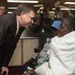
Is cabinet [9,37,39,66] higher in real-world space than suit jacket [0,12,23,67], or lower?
lower

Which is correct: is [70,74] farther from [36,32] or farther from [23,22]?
[36,32]

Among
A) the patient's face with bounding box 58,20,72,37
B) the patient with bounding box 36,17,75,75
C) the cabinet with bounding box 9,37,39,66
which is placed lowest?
the cabinet with bounding box 9,37,39,66

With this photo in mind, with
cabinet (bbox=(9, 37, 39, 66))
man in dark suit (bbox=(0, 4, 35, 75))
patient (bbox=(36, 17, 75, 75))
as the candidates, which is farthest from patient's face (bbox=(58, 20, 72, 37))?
cabinet (bbox=(9, 37, 39, 66))

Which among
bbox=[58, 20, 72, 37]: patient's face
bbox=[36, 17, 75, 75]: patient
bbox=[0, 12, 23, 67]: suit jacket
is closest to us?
bbox=[36, 17, 75, 75]: patient

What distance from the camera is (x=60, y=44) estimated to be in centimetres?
137

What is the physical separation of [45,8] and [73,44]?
316cm

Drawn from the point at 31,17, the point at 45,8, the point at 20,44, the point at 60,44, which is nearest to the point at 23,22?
the point at 31,17

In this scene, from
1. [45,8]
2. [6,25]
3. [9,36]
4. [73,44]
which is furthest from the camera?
[45,8]

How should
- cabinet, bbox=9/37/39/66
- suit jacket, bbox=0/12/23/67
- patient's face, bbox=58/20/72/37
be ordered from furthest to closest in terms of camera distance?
cabinet, bbox=9/37/39/66 → suit jacket, bbox=0/12/23/67 → patient's face, bbox=58/20/72/37

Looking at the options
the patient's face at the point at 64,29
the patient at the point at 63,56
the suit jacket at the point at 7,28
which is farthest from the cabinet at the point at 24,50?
the patient at the point at 63,56

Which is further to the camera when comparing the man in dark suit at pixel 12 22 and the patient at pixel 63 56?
the man in dark suit at pixel 12 22

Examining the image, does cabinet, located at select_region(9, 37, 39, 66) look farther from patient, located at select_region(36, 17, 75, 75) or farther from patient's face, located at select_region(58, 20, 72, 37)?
patient, located at select_region(36, 17, 75, 75)

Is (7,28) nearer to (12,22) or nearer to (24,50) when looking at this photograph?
(12,22)

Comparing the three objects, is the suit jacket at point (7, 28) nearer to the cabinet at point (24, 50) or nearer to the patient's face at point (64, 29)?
the patient's face at point (64, 29)
